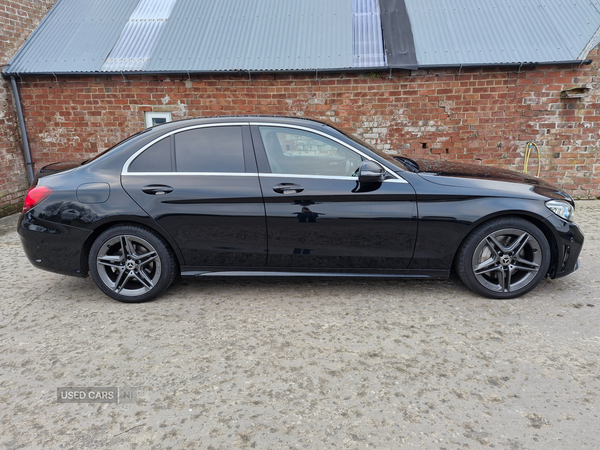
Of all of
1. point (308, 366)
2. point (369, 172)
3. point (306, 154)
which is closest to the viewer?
point (308, 366)

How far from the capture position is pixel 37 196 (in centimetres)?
365

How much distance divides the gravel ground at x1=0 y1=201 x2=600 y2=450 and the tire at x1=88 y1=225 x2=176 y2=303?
16 centimetres

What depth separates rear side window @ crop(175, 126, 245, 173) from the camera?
3662 millimetres

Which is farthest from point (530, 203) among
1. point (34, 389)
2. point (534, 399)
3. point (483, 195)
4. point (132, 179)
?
point (34, 389)

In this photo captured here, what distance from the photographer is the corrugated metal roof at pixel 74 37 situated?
24.5ft

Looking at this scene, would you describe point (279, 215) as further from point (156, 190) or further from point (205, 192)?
point (156, 190)

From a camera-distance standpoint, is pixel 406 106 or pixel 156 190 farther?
pixel 406 106

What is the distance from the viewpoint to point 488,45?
707 cm

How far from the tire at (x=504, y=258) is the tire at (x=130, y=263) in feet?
8.68

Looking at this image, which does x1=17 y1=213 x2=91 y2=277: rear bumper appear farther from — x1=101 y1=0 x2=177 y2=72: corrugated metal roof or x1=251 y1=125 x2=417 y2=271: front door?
x1=101 y1=0 x2=177 y2=72: corrugated metal roof

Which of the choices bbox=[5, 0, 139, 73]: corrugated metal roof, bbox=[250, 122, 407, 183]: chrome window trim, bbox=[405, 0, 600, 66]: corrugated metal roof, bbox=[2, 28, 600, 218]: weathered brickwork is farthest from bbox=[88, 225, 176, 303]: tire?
bbox=[405, 0, 600, 66]: corrugated metal roof

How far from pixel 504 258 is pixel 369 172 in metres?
1.40

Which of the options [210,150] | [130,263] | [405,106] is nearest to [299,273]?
[210,150]

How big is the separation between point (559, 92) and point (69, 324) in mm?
7686
